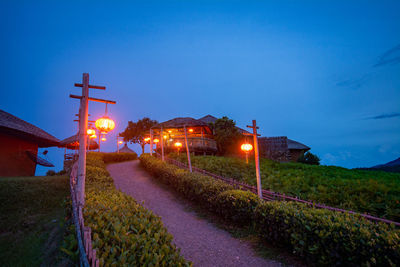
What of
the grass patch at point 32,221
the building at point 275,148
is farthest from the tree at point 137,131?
the grass patch at point 32,221

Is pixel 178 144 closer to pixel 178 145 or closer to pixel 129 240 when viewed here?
pixel 178 145

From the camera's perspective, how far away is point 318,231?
178 inches

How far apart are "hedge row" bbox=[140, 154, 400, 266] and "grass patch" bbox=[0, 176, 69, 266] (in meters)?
5.42

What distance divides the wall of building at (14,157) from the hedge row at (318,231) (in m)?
16.7

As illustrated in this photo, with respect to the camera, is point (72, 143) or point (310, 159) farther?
point (72, 143)

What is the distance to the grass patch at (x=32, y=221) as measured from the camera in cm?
580

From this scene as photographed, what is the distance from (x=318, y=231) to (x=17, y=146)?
20.7 meters

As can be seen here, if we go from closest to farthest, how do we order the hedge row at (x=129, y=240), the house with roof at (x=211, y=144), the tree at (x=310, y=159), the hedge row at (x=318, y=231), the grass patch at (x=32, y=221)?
1. the hedge row at (x=129, y=240)
2. the hedge row at (x=318, y=231)
3. the grass patch at (x=32, y=221)
4. the house with roof at (x=211, y=144)
5. the tree at (x=310, y=159)

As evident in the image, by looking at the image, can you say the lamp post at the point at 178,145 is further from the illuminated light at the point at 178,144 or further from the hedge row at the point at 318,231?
the hedge row at the point at 318,231

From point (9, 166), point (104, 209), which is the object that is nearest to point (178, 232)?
point (104, 209)

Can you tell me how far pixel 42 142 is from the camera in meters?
→ 17.8

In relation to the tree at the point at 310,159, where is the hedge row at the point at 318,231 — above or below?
below

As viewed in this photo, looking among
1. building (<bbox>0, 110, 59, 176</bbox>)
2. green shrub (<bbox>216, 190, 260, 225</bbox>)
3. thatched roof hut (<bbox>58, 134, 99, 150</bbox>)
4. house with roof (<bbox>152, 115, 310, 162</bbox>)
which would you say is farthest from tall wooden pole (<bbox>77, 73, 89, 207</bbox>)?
thatched roof hut (<bbox>58, 134, 99, 150</bbox>)

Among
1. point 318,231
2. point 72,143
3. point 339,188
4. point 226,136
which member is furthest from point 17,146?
point 339,188
